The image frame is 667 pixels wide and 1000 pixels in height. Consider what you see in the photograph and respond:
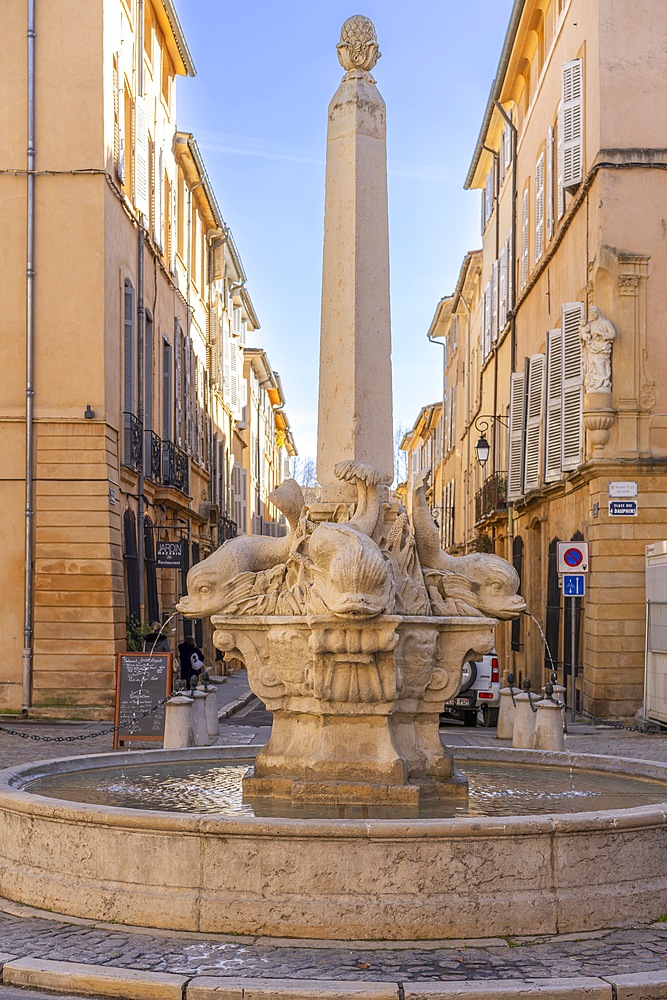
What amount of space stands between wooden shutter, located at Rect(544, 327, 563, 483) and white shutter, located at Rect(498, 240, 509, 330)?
976 cm

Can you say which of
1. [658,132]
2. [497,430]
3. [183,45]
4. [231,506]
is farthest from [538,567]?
[231,506]

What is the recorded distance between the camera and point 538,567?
96.1 ft

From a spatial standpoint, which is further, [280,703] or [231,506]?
[231,506]

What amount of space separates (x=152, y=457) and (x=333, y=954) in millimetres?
20863

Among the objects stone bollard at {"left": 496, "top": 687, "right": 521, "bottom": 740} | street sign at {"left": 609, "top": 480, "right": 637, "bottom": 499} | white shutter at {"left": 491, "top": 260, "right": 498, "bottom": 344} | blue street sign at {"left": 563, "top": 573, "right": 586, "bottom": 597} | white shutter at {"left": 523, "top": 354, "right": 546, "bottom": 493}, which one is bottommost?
stone bollard at {"left": 496, "top": 687, "right": 521, "bottom": 740}

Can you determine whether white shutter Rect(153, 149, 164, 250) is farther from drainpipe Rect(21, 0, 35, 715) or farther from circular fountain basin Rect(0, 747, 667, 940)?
circular fountain basin Rect(0, 747, 667, 940)

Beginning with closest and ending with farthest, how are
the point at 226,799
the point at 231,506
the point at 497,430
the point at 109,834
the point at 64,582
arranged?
the point at 109,834 < the point at 226,799 < the point at 64,582 < the point at 497,430 < the point at 231,506

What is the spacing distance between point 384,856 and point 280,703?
7.25ft

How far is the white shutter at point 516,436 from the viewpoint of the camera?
93.8 ft

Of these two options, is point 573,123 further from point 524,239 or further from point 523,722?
point 523,722

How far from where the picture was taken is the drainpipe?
2094 centimetres

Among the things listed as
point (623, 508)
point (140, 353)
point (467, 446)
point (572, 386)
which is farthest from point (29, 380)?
point (467, 446)

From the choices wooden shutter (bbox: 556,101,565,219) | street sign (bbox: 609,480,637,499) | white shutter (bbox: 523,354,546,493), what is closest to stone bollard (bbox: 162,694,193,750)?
street sign (bbox: 609,480,637,499)

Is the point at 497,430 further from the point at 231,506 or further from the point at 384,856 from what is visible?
the point at 384,856
